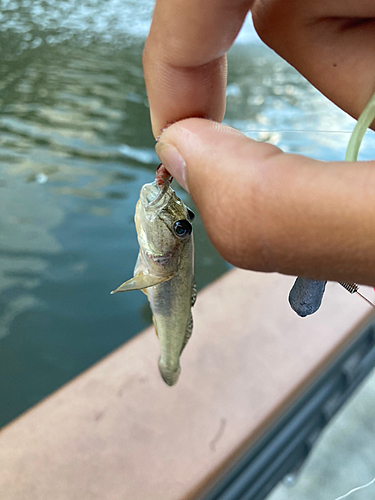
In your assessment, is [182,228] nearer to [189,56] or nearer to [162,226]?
[162,226]

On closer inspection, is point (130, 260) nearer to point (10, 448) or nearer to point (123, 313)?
point (123, 313)

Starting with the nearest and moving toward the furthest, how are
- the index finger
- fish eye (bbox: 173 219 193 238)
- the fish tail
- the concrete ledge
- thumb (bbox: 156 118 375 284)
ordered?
1. thumb (bbox: 156 118 375 284)
2. the index finger
3. fish eye (bbox: 173 219 193 238)
4. the concrete ledge
5. the fish tail

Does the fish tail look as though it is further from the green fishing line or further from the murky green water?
the green fishing line

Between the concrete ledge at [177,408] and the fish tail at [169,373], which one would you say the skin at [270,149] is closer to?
the fish tail at [169,373]

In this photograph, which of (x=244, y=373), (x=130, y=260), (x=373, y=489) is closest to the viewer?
(x=244, y=373)

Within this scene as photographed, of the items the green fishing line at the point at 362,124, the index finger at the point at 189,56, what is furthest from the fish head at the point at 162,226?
the green fishing line at the point at 362,124

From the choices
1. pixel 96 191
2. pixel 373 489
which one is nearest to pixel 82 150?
pixel 96 191

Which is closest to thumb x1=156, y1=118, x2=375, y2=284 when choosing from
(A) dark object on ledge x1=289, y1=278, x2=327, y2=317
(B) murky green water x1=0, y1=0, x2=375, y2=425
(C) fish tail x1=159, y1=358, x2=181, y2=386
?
(A) dark object on ledge x1=289, y1=278, x2=327, y2=317

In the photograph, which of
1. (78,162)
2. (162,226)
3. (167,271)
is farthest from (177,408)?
(78,162)
